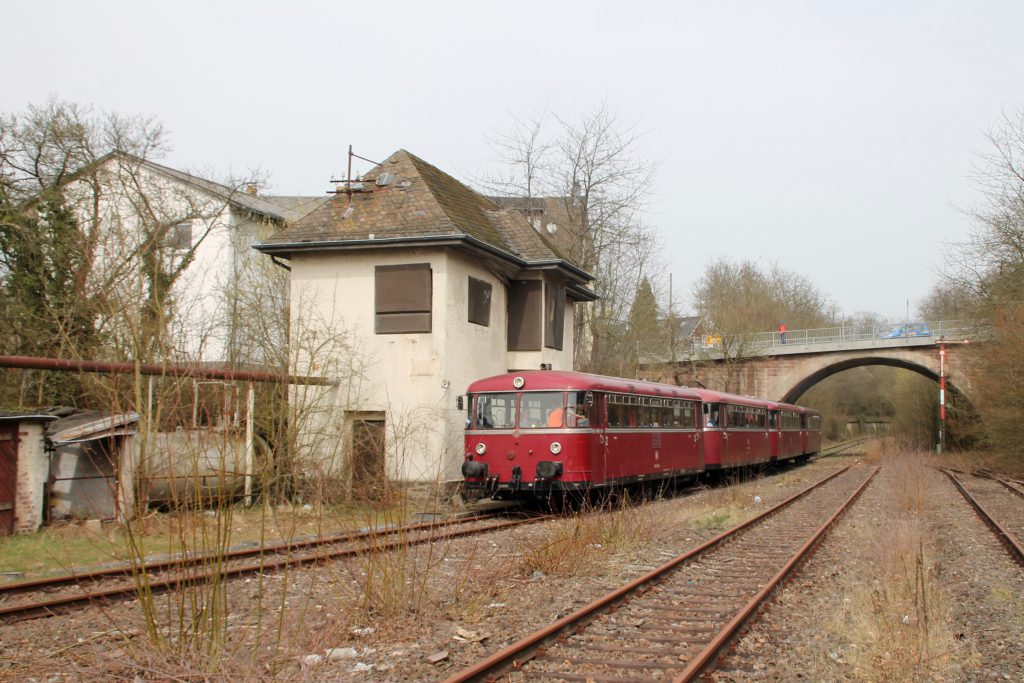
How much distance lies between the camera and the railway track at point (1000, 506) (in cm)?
1395

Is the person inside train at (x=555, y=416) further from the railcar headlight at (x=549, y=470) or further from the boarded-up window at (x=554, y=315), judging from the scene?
the boarded-up window at (x=554, y=315)

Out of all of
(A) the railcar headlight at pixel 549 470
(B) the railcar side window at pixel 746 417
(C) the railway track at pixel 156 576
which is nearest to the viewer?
(C) the railway track at pixel 156 576

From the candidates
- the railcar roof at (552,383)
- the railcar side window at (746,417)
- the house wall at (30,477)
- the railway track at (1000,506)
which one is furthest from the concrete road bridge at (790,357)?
the house wall at (30,477)

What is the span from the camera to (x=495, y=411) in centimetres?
1691

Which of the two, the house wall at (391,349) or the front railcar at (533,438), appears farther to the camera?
the house wall at (391,349)

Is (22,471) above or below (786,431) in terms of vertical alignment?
below

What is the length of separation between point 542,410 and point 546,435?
1.59 feet

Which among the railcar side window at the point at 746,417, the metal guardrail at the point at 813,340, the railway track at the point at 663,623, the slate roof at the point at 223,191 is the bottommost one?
the railway track at the point at 663,623

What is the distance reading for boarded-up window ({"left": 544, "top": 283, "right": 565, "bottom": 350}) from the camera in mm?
22453

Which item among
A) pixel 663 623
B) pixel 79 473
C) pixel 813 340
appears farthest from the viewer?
pixel 813 340

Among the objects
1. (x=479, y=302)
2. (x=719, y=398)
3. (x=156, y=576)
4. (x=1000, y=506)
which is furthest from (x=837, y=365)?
(x=156, y=576)

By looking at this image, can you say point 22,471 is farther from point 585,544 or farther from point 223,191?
point 223,191

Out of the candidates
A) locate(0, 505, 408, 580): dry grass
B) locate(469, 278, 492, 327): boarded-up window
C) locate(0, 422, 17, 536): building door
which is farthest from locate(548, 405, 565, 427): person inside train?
locate(0, 422, 17, 536): building door

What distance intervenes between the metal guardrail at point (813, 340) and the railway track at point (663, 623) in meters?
35.1
